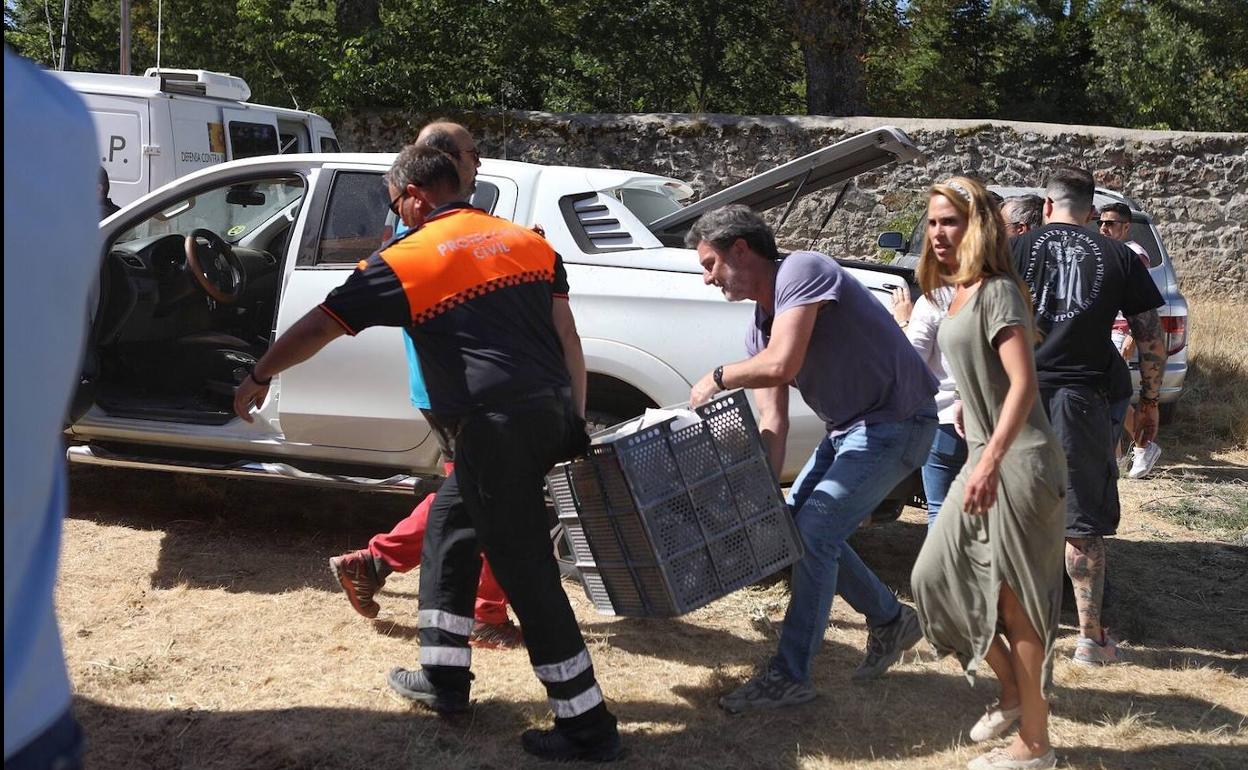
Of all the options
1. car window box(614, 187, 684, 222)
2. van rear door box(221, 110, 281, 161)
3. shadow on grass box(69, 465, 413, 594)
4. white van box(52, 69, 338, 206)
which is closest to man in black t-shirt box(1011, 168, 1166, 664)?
car window box(614, 187, 684, 222)

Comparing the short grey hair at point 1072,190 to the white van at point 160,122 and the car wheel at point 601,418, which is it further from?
the white van at point 160,122

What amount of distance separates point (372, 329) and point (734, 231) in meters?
2.01

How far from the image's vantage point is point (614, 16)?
1981cm

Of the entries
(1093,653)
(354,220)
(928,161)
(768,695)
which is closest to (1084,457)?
(1093,653)

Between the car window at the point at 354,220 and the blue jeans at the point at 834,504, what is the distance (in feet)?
7.99

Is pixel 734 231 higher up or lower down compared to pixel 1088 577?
higher up

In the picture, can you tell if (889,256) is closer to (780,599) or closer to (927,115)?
(780,599)

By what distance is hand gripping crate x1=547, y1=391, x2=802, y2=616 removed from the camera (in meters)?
3.81

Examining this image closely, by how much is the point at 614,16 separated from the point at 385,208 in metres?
15.0

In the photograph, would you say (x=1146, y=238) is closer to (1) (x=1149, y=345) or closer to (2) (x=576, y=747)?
(1) (x=1149, y=345)

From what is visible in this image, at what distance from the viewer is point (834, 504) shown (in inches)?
163

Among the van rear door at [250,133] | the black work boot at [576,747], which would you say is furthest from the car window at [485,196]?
the van rear door at [250,133]

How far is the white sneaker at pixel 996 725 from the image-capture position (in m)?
3.98

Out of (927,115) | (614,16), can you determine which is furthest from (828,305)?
(927,115)
